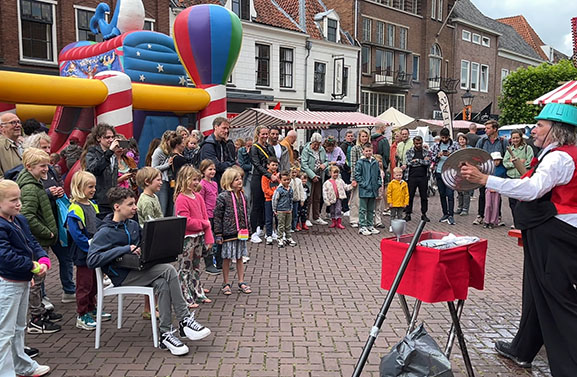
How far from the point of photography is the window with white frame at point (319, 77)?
25.1 metres

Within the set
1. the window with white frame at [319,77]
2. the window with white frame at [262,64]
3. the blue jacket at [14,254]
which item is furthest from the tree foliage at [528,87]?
the blue jacket at [14,254]

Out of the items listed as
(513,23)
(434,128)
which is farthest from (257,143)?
(513,23)

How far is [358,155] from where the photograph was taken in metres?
9.73

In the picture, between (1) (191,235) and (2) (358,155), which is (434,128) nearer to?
(2) (358,155)

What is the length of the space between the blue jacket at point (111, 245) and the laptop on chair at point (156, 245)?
0.23ft

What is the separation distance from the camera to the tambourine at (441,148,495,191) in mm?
3324

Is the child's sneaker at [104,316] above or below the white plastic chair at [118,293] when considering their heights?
below

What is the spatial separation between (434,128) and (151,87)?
55.2ft

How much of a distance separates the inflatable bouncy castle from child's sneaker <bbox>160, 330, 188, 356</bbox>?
540 cm

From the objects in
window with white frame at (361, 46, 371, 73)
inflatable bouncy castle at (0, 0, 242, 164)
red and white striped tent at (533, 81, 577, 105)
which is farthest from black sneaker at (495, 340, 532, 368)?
window with white frame at (361, 46, 371, 73)

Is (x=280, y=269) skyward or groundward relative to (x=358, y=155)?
groundward

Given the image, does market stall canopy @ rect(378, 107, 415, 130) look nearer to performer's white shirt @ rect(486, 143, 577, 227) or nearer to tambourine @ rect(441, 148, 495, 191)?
tambourine @ rect(441, 148, 495, 191)

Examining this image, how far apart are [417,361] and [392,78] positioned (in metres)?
28.3

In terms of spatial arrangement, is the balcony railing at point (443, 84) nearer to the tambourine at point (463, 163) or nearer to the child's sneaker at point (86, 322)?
the tambourine at point (463, 163)
